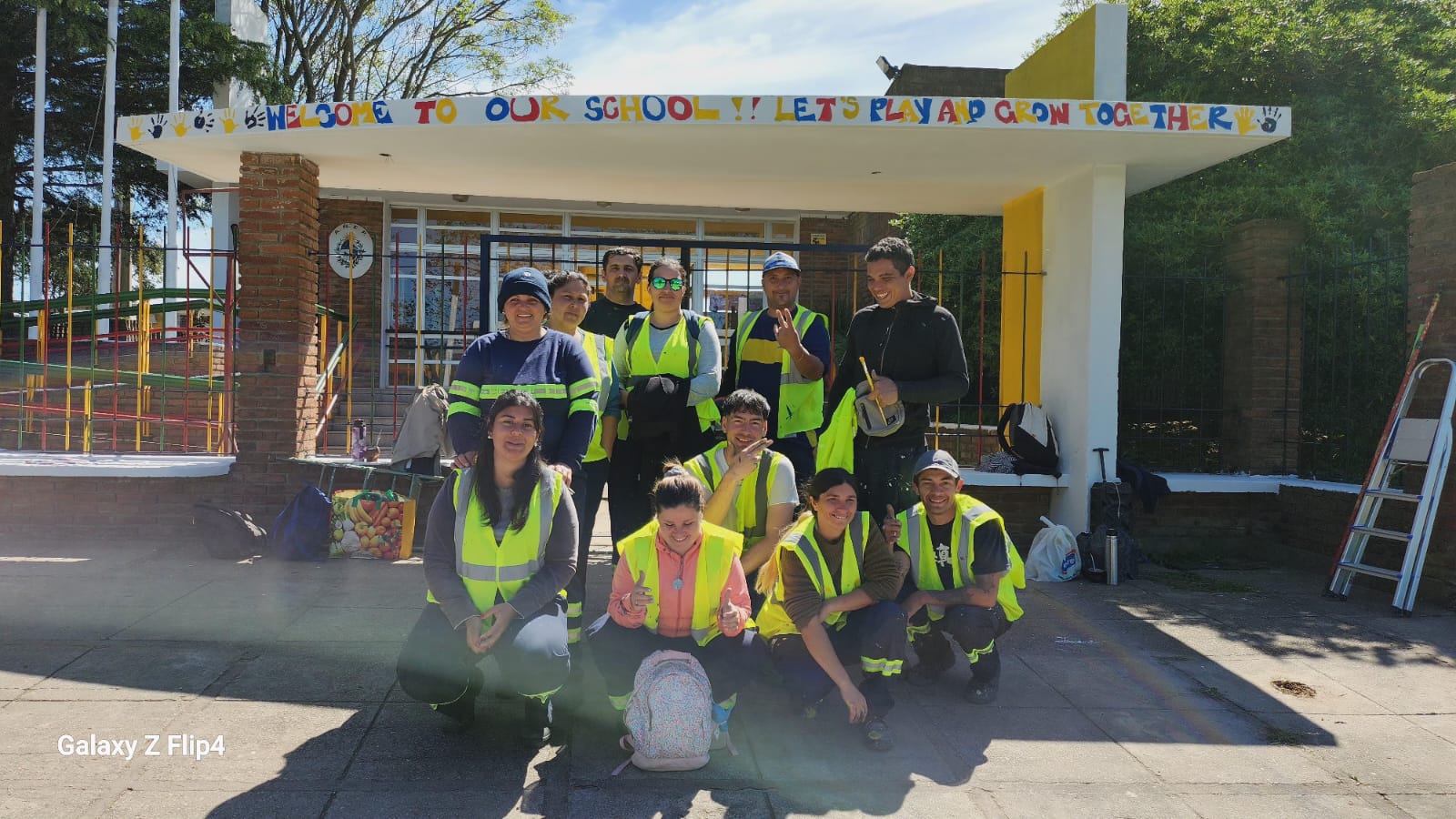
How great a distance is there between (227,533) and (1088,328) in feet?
19.9

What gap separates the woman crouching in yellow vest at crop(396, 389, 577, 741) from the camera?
345cm

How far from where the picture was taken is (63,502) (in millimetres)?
7234

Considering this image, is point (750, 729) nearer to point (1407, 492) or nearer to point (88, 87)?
point (1407, 492)

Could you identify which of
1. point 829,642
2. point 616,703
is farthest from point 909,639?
point 616,703

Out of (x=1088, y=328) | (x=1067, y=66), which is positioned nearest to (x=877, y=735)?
(x=1088, y=328)

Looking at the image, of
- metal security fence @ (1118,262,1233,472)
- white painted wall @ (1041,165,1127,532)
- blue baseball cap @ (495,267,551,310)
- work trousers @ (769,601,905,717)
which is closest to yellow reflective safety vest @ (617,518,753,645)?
work trousers @ (769,601,905,717)

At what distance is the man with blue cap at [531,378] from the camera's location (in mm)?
3955

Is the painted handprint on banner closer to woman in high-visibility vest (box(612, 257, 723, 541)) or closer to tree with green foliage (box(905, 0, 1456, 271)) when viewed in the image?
tree with green foliage (box(905, 0, 1456, 271))

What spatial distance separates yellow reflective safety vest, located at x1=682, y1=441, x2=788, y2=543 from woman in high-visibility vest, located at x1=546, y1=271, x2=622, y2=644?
508mm

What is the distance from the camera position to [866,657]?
12.6 ft

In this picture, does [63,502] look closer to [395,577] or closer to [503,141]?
[395,577]

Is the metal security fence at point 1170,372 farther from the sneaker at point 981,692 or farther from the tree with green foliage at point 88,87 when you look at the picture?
the tree with green foliage at point 88,87

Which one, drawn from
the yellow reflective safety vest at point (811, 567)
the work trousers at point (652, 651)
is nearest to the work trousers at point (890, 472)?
the yellow reflective safety vest at point (811, 567)

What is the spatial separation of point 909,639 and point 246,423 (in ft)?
16.9
